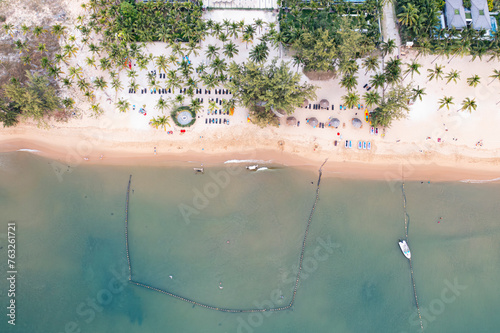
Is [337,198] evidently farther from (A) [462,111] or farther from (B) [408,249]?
(A) [462,111]

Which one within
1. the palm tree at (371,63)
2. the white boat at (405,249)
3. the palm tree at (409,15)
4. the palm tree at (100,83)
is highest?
the palm tree at (409,15)

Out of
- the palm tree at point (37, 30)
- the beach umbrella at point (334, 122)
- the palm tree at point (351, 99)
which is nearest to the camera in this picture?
the palm tree at point (351, 99)

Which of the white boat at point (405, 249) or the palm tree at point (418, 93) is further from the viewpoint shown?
the white boat at point (405, 249)

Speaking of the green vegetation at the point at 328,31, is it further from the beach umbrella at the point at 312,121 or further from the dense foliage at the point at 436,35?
the beach umbrella at the point at 312,121

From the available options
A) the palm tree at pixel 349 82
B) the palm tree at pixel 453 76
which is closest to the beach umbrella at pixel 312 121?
the palm tree at pixel 349 82

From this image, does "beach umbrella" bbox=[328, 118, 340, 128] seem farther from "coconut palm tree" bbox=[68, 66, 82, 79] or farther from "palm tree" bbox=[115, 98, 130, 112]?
"coconut palm tree" bbox=[68, 66, 82, 79]

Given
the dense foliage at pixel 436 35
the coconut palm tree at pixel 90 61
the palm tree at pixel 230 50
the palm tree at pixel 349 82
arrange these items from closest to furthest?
the palm tree at pixel 349 82, the dense foliage at pixel 436 35, the palm tree at pixel 230 50, the coconut palm tree at pixel 90 61
